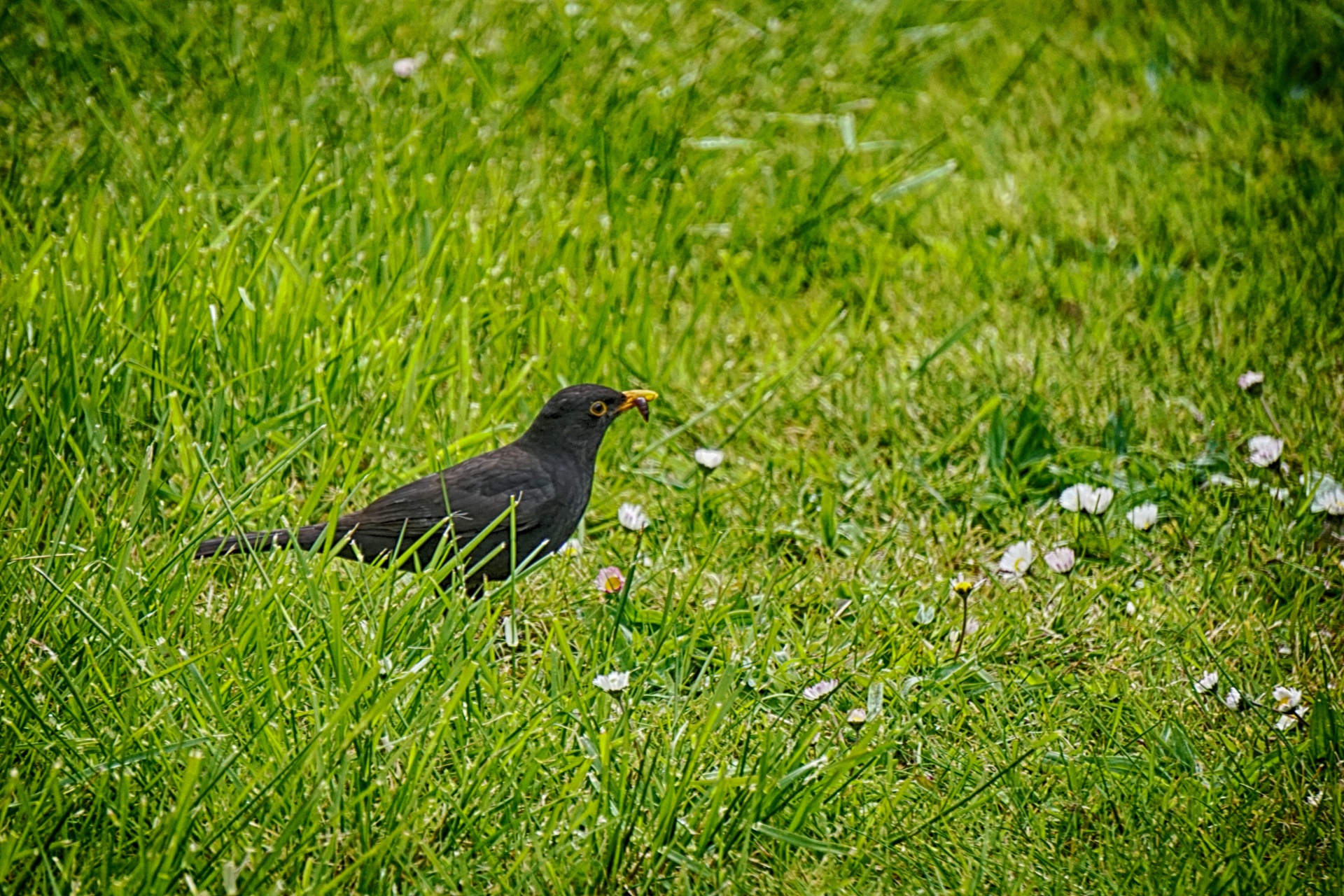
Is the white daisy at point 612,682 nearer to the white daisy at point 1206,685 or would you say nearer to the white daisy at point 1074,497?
the white daisy at point 1206,685

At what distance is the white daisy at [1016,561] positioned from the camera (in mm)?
3846

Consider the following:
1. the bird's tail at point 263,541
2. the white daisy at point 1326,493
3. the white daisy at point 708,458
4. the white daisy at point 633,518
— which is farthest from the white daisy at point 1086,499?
the bird's tail at point 263,541

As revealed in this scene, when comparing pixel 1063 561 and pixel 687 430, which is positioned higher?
pixel 687 430

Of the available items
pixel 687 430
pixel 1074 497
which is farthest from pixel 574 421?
pixel 1074 497

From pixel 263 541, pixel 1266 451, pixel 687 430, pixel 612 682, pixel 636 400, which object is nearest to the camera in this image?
pixel 612 682

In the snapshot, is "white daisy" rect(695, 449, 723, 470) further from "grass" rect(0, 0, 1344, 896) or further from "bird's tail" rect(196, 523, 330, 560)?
"bird's tail" rect(196, 523, 330, 560)

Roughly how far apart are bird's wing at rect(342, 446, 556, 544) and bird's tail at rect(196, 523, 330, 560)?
137mm

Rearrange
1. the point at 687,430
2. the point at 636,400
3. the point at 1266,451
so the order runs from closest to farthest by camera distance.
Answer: the point at 636,400 < the point at 1266,451 < the point at 687,430

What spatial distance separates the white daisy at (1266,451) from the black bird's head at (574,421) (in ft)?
6.28

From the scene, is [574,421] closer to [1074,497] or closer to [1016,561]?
[1016,561]

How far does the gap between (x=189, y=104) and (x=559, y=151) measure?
1485mm

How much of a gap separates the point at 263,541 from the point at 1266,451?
114 inches

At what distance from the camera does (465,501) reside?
3.67 meters

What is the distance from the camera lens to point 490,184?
5254 mm
